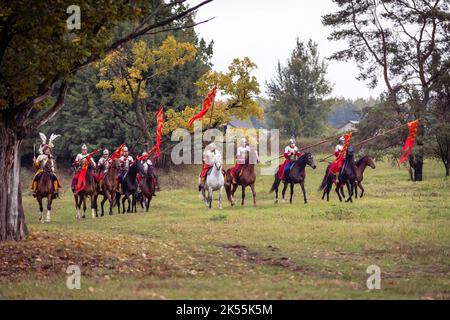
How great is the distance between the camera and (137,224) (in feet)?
80.1

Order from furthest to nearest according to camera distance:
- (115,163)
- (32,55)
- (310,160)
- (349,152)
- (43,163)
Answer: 1. (349,152)
2. (310,160)
3. (115,163)
4. (43,163)
5. (32,55)

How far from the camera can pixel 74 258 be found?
1509 centimetres

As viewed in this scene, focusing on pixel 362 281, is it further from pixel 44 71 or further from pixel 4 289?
pixel 44 71

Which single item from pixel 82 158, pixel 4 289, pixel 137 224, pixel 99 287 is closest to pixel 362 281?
pixel 99 287

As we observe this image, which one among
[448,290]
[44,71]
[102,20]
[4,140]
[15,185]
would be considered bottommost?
[448,290]

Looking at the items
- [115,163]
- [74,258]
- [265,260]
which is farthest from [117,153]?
[265,260]

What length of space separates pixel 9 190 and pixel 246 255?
6070 mm

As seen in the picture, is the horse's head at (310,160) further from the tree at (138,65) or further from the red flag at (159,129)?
the tree at (138,65)

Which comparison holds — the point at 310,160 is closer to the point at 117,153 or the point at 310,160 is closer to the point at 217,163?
the point at 217,163

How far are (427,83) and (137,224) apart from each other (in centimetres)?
2917

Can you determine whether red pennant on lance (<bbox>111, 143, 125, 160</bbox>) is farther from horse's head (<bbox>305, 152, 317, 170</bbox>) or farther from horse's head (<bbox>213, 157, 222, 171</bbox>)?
horse's head (<bbox>305, 152, 317, 170</bbox>)

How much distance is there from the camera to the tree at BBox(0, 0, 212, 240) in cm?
1441

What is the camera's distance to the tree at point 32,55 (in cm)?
1441

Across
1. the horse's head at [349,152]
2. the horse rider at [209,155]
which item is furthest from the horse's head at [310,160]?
the horse rider at [209,155]
